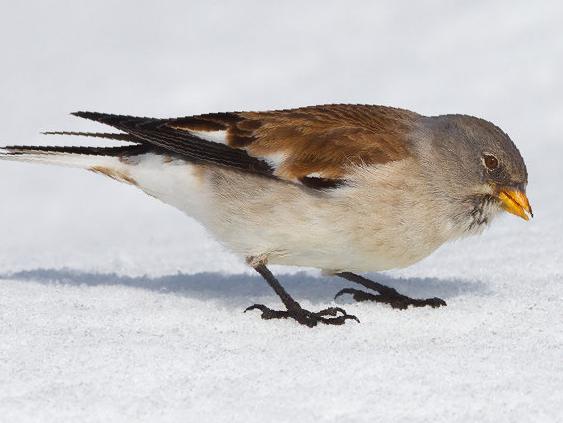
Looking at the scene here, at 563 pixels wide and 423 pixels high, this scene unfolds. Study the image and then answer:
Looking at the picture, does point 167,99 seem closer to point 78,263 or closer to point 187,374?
point 78,263

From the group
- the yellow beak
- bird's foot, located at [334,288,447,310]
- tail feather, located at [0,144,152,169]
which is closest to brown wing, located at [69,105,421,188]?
tail feather, located at [0,144,152,169]

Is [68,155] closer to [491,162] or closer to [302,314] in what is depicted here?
[302,314]

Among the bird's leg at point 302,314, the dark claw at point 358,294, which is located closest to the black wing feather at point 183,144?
the bird's leg at point 302,314

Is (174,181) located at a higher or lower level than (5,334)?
higher

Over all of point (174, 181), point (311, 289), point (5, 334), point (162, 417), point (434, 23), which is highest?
point (434, 23)

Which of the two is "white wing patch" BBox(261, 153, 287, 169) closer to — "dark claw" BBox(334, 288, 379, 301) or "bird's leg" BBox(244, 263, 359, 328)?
"bird's leg" BBox(244, 263, 359, 328)

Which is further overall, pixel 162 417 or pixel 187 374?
pixel 187 374

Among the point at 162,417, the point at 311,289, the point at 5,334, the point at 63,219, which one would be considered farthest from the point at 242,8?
the point at 162,417

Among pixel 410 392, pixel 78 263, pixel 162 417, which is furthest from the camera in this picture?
pixel 78 263
